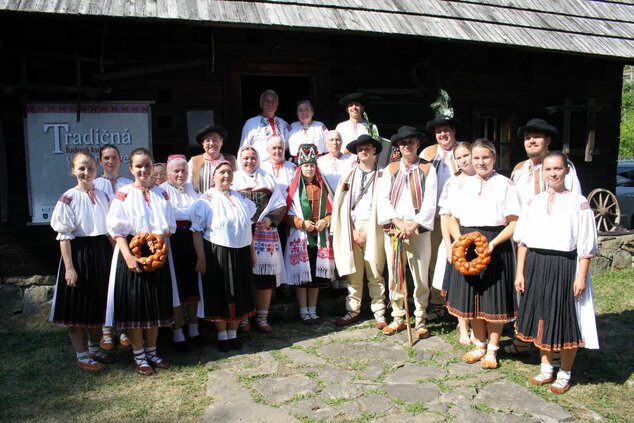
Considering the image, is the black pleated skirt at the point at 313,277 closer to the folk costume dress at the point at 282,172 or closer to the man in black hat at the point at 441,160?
the folk costume dress at the point at 282,172

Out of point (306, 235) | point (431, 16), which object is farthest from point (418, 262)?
point (431, 16)

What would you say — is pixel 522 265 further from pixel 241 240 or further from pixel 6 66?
pixel 6 66

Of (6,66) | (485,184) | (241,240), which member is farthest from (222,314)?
(6,66)

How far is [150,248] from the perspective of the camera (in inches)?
171

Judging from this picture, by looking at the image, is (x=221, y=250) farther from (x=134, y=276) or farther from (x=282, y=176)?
(x=282, y=176)

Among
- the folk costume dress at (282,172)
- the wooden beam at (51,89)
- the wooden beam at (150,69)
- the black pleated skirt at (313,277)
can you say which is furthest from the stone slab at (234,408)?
the wooden beam at (150,69)

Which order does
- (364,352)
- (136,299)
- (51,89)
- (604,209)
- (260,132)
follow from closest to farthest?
(136,299), (364,352), (51,89), (260,132), (604,209)

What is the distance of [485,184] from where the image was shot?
4547mm

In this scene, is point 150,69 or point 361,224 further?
point 150,69

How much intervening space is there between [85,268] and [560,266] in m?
3.61

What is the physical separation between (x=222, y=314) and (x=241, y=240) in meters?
0.65

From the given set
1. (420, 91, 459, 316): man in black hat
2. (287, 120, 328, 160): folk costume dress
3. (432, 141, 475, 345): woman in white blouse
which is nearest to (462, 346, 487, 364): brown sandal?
(432, 141, 475, 345): woman in white blouse

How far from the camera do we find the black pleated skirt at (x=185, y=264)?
500 centimetres

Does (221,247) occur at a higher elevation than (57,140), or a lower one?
lower
